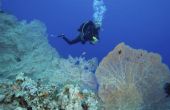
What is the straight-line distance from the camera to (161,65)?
7.36 metres

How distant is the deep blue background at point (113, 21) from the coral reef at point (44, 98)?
198ft

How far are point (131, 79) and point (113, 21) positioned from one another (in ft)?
252

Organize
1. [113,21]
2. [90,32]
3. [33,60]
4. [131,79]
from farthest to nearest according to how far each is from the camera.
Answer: [113,21]
[90,32]
[33,60]
[131,79]

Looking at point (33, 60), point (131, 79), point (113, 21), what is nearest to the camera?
point (131, 79)

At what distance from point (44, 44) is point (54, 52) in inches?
20.0

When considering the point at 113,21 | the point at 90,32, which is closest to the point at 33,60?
the point at 90,32

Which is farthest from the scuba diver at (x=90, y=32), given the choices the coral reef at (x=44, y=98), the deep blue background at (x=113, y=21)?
the deep blue background at (x=113, y=21)

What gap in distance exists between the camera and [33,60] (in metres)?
8.04

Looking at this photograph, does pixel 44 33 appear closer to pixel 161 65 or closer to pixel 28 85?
pixel 161 65

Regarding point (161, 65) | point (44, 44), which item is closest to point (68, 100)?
point (161, 65)

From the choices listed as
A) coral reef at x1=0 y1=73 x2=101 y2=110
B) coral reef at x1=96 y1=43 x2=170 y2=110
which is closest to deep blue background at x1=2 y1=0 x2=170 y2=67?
coral reef at x1=96 y1=43 x2=170 y2=110

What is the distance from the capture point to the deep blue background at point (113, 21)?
69.9m

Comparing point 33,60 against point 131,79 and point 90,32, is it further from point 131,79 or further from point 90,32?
point 131,79

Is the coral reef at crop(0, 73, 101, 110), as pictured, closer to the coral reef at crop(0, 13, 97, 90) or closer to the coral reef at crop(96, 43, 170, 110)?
the coral reef at crop(96, 43, 170, 110)
